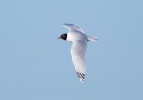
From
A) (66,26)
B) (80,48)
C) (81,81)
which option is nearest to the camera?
(81,81)

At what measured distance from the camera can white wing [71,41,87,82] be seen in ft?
39.9

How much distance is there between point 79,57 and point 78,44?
0.83 metres

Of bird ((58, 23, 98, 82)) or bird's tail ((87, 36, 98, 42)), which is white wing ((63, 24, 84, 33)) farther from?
bird's tail ((87, 36, 98, 42))

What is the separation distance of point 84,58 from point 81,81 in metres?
0.83

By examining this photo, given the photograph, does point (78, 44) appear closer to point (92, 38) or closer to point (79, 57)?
point (79, 57)

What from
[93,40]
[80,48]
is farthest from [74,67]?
[93,40]

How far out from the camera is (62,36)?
14695 mm

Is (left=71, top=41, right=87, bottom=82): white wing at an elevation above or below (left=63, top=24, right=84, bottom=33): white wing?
below

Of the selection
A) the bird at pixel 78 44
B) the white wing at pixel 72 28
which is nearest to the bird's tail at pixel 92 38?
the bird at pixel 78 44

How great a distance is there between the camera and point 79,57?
12.7 m

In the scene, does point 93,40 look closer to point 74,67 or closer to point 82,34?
point 82,34

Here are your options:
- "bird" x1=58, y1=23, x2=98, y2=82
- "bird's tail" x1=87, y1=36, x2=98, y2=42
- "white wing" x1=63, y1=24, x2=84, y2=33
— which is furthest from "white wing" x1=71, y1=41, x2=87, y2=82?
"white wing" x1=63, y1=24, x2=84, y2=33

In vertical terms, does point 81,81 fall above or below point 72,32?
below

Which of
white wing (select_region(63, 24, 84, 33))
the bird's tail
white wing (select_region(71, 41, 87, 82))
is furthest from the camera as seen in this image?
white wing (select_region(63, 24, 84, 33))
